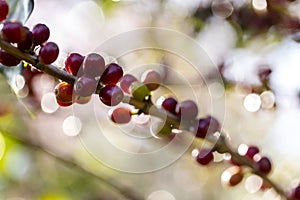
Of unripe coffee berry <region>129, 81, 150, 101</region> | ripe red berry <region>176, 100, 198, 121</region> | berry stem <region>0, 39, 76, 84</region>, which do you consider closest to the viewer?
berry stem <region>0, 39, 76, 84</region>

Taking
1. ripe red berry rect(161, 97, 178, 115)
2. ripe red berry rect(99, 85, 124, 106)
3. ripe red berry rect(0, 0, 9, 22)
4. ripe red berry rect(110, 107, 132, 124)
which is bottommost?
ripe red berry rect(161, 97, 178, 115)

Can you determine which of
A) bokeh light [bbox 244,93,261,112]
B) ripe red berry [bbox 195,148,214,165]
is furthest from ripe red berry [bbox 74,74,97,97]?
bokeh light [bbox 244,93,261,112]

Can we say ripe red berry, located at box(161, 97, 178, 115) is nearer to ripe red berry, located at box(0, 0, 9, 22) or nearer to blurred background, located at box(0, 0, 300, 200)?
blurred background, located at box(0, 0, 300, 200)

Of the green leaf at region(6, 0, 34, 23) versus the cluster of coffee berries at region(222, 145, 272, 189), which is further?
the cluster of coffee berries at region(222, 145, 272, 189)

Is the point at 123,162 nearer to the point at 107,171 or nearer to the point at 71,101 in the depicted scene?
the point at 107,171

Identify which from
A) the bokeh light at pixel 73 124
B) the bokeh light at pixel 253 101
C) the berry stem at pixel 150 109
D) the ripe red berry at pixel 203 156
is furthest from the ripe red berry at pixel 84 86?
the bokeh light at pixel 73 124

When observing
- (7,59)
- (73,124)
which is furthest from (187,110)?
(73,124)

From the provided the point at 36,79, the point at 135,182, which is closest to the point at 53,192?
the point at 135,182

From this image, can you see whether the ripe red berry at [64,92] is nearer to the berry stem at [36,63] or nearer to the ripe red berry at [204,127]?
the berry stem at [36,63]
